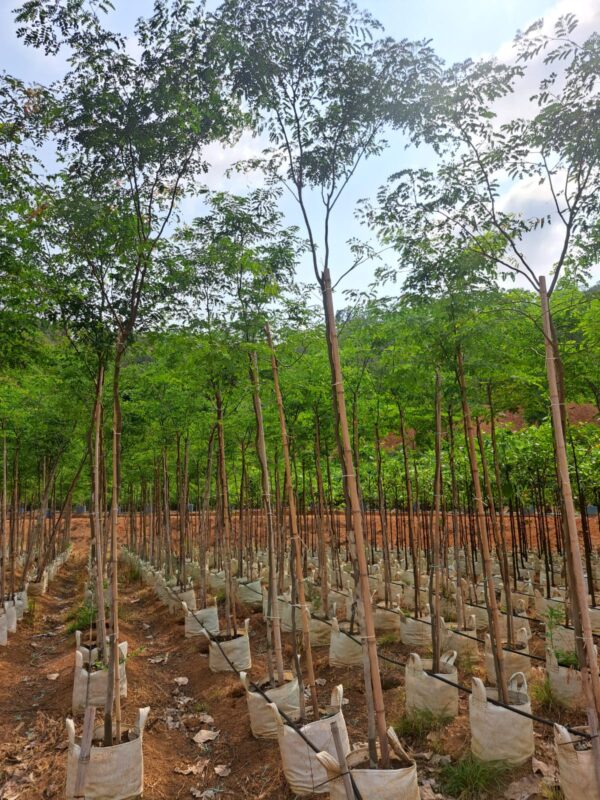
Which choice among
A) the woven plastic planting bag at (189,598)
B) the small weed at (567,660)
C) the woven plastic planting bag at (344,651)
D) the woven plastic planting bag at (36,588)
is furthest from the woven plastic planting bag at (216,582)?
the small weed at (567,660)

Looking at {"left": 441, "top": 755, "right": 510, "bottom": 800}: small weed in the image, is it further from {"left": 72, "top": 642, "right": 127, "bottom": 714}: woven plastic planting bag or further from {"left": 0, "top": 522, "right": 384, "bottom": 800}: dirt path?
{"left": 72, "top": 642, "right": 127, "bottom": 714}: woven plastic planting bag

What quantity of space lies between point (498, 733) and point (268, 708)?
282cm

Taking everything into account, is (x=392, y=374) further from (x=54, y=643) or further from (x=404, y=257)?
(x=54, y=643)

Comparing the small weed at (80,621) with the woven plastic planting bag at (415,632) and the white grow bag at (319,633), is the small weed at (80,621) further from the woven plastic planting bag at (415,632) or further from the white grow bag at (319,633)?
the woven plastic planting bag at (415,632)

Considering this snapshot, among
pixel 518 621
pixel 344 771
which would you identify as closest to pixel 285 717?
pixel 344 771

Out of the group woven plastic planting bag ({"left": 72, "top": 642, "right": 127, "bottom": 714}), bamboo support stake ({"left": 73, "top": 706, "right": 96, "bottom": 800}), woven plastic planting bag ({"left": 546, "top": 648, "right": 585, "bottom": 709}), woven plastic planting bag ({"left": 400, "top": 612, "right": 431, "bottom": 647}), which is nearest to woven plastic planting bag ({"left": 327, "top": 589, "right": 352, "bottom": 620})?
woven plastic planting bag ({"left": 400, "top": 612, "right": 431, "bottom": 647})

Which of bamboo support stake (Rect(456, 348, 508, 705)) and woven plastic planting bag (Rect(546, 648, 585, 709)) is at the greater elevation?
bamboo support stake (Rect(456, 348, 508, 705))

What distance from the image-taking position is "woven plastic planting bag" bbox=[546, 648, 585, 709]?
25.7 ft

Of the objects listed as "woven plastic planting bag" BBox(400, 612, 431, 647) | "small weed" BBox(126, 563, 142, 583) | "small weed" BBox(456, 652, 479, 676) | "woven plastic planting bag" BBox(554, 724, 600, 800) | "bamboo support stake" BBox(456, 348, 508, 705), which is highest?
"bamboo support stake" BBox(456, 348, 508, 705)

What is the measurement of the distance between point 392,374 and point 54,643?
35.0 ft

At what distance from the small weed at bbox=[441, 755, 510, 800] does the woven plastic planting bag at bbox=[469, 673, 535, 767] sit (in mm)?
114

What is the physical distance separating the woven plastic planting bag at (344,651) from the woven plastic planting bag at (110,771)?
15.6 feet

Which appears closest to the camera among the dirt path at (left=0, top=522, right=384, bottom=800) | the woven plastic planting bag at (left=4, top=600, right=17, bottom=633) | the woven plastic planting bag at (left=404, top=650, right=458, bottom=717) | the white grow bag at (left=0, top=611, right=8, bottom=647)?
the dirt path at (left=0, top=522, right=384, bottom=800)

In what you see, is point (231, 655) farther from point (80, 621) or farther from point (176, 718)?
point (80, 621)
